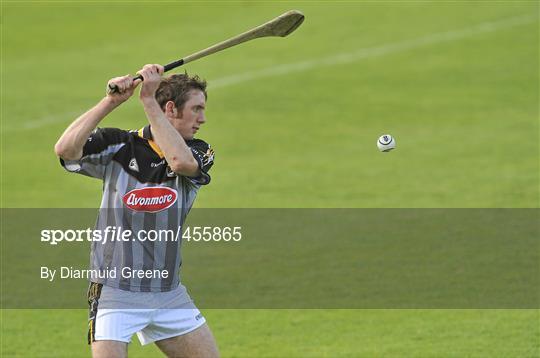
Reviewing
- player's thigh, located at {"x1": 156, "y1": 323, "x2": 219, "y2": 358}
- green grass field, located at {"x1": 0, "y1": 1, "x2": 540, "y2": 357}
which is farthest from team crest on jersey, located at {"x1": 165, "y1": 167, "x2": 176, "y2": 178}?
green grass field, located at {"x1": 0, "y1": 1, "x2": 540, "y2": 357}

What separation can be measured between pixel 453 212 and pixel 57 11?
2056 centimetres

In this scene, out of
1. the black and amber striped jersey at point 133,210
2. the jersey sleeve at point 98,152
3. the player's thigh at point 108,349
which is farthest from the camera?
the black and amber striped jersey at point 133,210

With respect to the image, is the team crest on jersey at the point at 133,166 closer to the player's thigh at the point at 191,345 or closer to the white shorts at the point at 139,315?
the white shorts at the point at 139,315

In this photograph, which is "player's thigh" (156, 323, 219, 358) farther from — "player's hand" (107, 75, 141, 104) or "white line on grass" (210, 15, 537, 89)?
"white line on grass" (210, 15, 537, 89)

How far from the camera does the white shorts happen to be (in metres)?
8.16

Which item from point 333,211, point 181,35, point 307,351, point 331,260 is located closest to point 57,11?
point 181,35

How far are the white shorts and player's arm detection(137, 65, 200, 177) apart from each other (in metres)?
1.03

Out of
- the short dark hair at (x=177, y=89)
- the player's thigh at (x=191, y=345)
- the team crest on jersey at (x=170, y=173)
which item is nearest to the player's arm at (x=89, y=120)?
the short dark hair at (x=177, y=89)

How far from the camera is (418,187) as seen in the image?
2144cm

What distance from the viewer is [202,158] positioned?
28.0ft

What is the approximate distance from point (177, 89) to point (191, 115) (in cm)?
22

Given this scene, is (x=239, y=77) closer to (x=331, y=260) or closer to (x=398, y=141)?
(x=398, y=141)

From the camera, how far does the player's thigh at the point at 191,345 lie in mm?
8547

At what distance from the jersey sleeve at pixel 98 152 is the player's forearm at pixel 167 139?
0.39 metres
